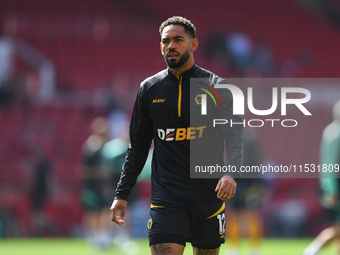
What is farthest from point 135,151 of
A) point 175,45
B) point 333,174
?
point 333,174

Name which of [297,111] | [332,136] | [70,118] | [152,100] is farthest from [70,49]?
[152,100]

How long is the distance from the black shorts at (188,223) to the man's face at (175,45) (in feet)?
3.61

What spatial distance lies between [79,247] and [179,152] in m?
9.46

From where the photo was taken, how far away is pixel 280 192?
19.1 meters

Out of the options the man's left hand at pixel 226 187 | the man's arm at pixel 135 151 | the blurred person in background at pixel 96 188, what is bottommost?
the man's left hand at pixel 226 187

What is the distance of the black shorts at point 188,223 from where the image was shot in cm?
537

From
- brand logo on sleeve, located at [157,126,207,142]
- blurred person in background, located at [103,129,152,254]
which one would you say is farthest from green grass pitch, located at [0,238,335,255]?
brand logo on sleeve, located at [157,126,207,142]

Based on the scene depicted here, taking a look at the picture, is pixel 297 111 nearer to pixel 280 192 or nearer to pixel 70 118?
pixel 280 192

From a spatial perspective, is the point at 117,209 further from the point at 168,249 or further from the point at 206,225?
the point at 206,225

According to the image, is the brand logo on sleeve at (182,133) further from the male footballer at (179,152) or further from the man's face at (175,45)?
the man's face at (175,45)

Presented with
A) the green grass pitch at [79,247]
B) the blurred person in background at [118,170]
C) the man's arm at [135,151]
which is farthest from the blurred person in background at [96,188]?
the man's arm at [135,151]

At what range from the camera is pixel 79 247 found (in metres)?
14.4

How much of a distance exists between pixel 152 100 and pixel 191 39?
1.88 feet

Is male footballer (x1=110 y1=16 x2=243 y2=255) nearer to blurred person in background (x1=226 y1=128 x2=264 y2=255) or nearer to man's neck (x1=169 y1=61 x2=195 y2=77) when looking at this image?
man's neck (x1=169 y1=61 x2=195 y2=77)
